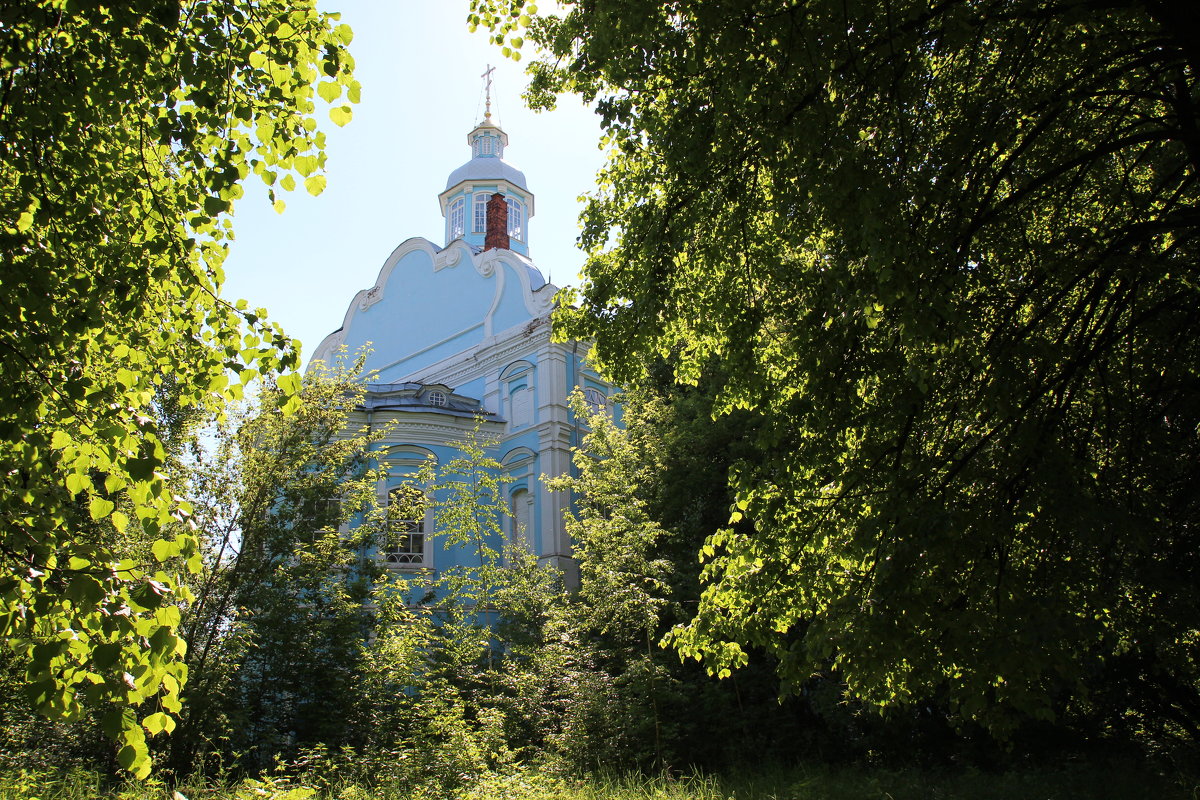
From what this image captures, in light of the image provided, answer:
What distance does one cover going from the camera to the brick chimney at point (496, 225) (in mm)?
25297

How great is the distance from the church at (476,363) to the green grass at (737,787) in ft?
25.2

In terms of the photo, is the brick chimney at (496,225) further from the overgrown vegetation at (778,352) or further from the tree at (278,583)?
the overgrown vegetation at (778,352)

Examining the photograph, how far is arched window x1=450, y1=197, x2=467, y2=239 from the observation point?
28.5 m

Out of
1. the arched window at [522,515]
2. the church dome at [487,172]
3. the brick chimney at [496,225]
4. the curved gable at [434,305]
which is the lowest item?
the arched window at [522,515]

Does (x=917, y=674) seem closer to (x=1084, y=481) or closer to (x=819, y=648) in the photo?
(x=819, y=648)

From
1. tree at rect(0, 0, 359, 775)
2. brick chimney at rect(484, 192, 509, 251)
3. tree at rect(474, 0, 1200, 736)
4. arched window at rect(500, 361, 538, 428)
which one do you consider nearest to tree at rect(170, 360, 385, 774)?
tree at rect(474, 0, 1200, 736)

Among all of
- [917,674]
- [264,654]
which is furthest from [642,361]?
[264,654]

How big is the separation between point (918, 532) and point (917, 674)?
106 cm

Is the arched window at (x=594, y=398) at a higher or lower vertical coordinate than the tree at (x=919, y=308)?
higher

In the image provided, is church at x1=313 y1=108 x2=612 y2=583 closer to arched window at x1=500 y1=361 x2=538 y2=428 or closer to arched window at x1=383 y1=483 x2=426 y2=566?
arched window at x1=500 y1=361 x2=538 y2=428

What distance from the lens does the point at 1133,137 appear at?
19.2ft

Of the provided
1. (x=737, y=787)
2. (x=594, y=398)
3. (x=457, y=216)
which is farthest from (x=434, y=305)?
(x=737, y=787)

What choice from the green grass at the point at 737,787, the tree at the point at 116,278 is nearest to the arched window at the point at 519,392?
the green grass at the point at 737,787

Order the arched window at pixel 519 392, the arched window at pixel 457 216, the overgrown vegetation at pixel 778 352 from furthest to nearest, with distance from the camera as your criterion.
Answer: the arched window at pixel 457 216 < the arched window at pixel 519 392 < the overgrown vegetation at pixel 778 352
